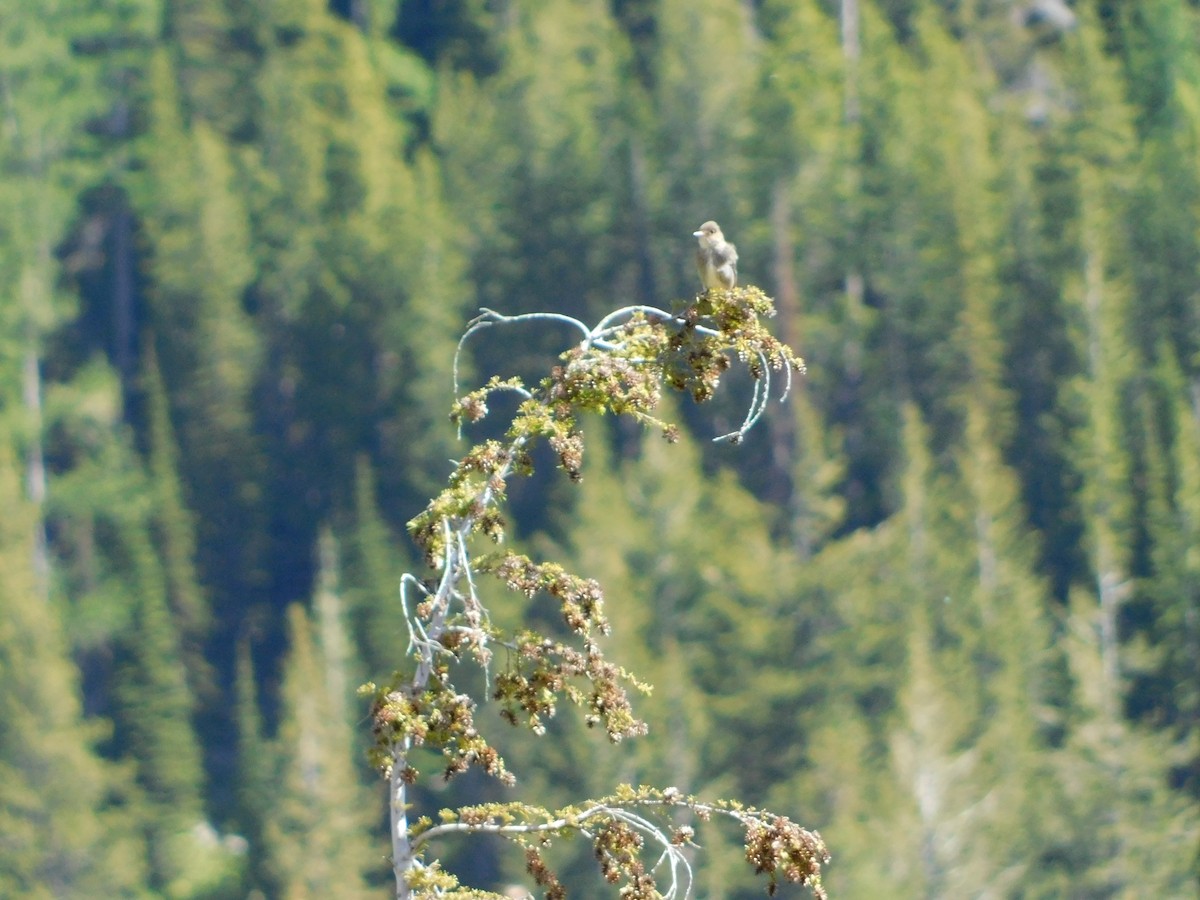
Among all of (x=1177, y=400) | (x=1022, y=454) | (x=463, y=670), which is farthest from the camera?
(x=1022, y=454)

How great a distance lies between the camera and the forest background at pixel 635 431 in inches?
1917

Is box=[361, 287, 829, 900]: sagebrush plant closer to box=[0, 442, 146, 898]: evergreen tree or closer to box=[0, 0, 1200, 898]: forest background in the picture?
box=[0, 0, 1200, 898]: forest background

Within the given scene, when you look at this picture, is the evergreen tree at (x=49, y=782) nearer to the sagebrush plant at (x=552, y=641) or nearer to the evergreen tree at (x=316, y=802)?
the evergreen tree at (x=316, y=802)

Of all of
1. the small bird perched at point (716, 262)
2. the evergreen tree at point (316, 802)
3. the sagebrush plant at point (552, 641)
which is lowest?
the evergreen tree at point (316, 802)

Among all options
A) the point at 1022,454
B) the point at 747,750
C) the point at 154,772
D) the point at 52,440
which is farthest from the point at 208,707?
the point at 1022,454

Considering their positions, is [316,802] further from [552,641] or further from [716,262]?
[552,641]

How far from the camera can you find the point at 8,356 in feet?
212

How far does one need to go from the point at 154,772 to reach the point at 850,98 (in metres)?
22.7

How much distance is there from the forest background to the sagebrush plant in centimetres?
3179

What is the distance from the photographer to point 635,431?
5969cm

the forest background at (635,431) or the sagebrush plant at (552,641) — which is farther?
the forest background at (635,431)

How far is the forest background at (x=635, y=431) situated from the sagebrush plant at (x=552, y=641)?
3179 centimetres

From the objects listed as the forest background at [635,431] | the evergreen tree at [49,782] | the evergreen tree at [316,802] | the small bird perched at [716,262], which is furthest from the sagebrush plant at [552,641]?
the evergreen tree at [49,782]

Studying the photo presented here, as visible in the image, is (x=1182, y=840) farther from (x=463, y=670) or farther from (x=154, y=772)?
(x=154, y=772)
